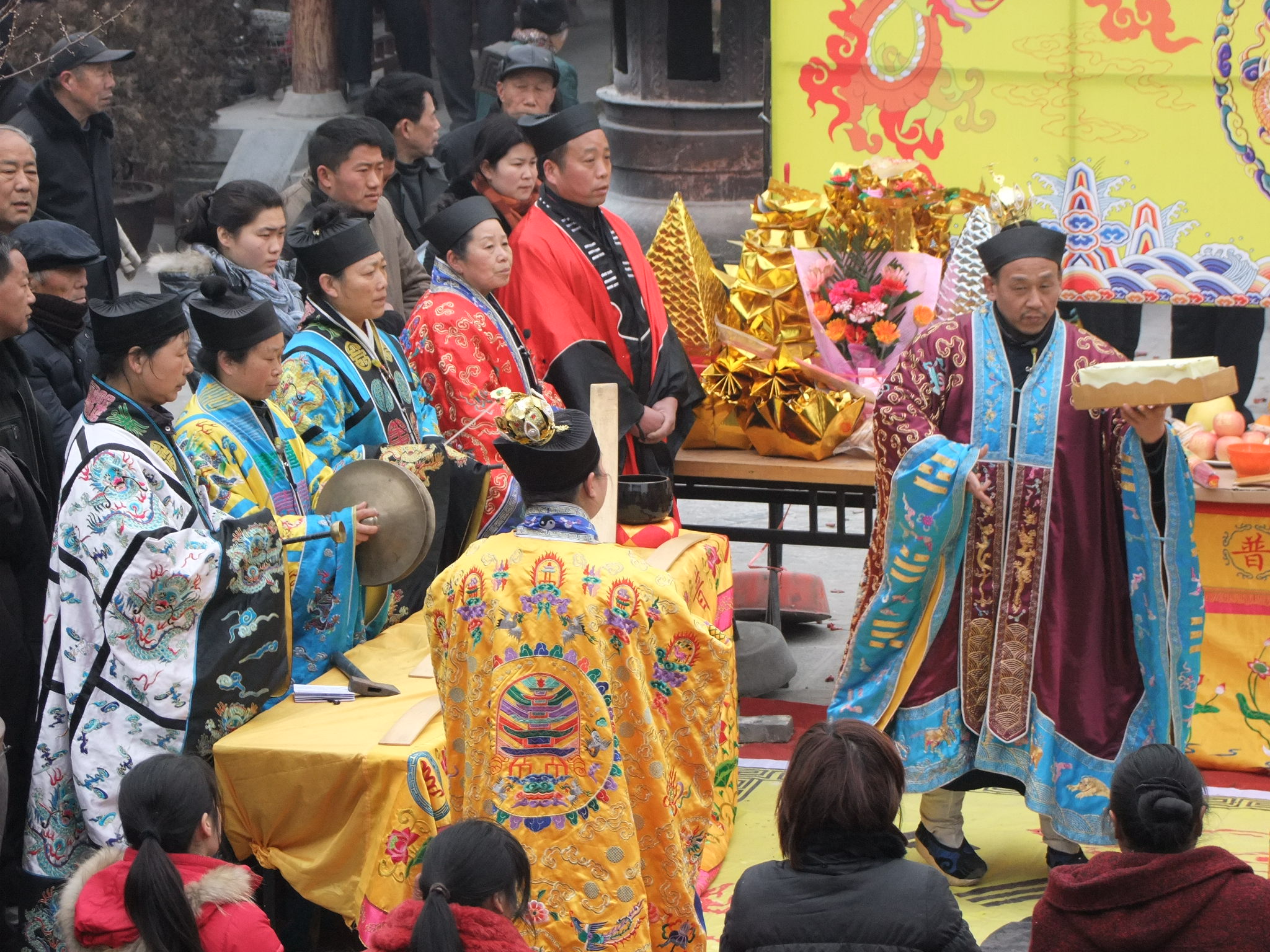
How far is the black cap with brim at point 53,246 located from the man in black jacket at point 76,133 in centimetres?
136

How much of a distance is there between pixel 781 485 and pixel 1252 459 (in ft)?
4.73

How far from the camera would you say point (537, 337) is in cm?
509

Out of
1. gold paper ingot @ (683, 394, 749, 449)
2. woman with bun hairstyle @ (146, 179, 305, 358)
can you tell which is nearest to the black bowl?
gold paper ingot @ (683, 394, 749, 449)

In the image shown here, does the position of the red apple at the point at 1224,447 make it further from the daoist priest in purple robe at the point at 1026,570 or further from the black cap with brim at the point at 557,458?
the black cap with brim at the point at 557,458

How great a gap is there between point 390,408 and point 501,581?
61.4 inches

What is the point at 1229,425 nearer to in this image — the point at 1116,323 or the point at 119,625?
the point at 1116,323

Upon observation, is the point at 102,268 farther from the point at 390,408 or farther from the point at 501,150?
the point at 390,408

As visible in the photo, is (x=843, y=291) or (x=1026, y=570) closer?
(x=1026, y=570)

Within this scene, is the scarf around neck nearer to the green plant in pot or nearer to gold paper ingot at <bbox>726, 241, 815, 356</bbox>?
gold paper ingot at <bbox>726, 241, 815, 356</bbox>

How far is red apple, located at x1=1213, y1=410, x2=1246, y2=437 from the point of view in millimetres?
5086

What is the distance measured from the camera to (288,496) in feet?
13.4

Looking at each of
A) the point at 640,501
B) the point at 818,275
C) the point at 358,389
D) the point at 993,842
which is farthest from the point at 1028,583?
the point at 358,389

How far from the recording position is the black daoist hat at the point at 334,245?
439 cm

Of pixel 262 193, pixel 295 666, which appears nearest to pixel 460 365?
pixel 262 193
